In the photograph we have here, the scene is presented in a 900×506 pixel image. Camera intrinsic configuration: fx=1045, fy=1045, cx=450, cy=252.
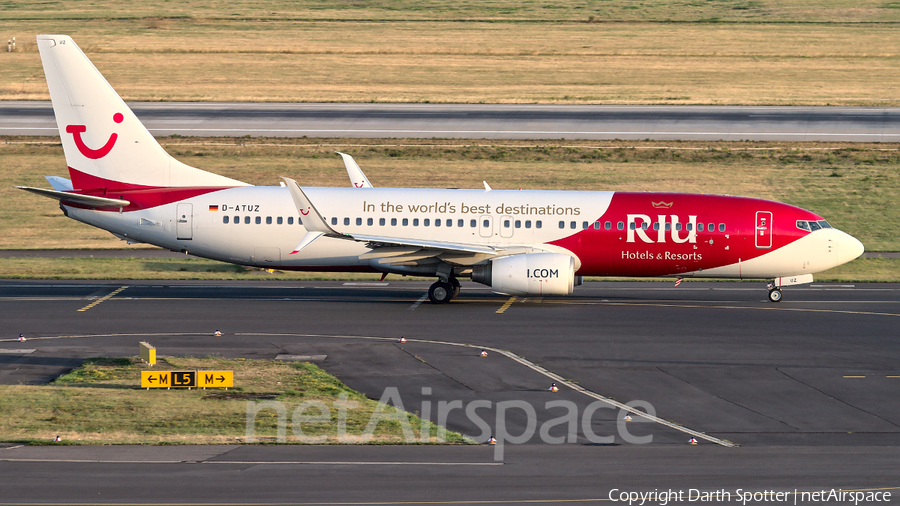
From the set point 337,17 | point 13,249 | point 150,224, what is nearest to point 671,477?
point 150,224

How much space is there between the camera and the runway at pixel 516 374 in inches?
729

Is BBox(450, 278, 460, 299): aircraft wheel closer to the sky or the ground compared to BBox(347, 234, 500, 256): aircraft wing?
closer to the ground

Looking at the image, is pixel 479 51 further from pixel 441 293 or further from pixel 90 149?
pixel 441 293

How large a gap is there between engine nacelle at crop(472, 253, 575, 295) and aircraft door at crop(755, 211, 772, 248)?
7001mm

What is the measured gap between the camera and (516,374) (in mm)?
27219

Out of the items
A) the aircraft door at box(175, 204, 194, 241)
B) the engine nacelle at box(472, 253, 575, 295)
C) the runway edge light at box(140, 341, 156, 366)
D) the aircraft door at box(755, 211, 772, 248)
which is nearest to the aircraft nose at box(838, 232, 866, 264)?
the aircraft door at box(755, 211, 772, 248)

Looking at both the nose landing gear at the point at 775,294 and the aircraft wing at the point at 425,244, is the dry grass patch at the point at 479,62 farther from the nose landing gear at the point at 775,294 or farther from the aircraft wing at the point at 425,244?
the aircraft wing at the point at 425,244

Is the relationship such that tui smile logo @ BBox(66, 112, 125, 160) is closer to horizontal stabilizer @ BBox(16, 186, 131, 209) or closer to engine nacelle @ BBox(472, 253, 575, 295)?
horizontal stabilizer @ BBox(16, 186, 131, 209)

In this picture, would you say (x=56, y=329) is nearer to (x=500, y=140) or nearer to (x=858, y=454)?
(x=858, y=454)

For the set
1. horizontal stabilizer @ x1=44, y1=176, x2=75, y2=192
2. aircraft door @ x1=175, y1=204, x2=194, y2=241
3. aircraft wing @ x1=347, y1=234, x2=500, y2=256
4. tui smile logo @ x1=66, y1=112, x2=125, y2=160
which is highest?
tui smile logo @ x1=66, y1=112, x2=125, y2=160

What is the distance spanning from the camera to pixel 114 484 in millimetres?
18188

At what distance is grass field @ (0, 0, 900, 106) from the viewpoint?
87.4m

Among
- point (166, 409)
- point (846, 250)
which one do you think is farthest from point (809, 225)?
point (166, 409)

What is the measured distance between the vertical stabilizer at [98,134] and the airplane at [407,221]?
0.04 m
